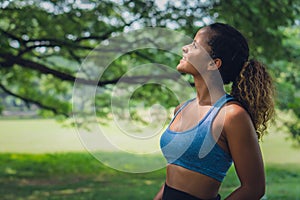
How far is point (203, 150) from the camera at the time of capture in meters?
1.55

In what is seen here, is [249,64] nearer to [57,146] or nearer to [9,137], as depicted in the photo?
[57,146]

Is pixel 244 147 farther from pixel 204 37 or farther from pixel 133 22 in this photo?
pixel 133 22

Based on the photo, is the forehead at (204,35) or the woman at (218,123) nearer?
the woman at (218,123)

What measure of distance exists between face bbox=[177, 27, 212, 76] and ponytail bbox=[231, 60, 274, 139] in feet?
0.40

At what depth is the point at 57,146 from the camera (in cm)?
1811

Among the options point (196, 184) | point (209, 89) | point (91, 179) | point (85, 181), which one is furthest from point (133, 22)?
point (196, 184)

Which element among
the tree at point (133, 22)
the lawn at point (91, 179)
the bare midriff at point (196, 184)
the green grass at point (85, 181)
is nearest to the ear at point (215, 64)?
the bare midriff at point (196, 184)

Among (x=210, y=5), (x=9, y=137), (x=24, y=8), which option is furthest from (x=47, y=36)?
(x=9, y=137)

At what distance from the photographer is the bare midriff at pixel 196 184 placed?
1.57 m

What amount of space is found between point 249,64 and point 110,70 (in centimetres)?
636

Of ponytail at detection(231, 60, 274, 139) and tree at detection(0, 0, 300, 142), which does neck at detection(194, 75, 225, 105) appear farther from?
tree at detection(0, 0, 300, 142)

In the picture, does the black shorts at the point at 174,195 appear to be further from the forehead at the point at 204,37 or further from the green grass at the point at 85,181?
the green grass at the point at 85,181

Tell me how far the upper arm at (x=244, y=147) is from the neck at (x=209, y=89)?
160 mm

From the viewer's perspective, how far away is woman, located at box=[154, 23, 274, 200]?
1.48 metres
